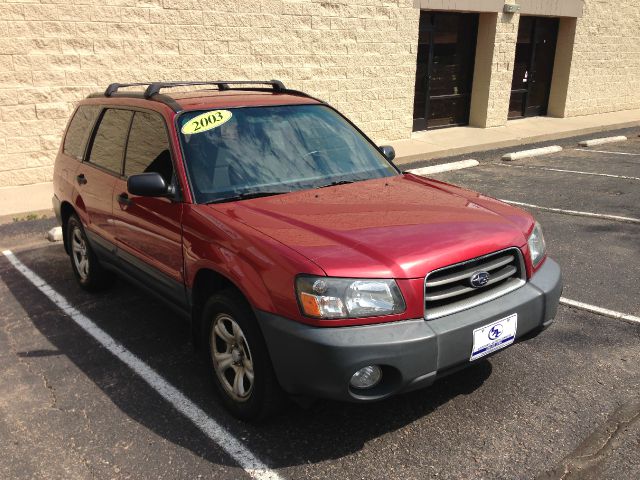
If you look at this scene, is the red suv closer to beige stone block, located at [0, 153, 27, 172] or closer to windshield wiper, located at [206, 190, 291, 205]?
windshield wiper, located at [206, 190, 291, 205]

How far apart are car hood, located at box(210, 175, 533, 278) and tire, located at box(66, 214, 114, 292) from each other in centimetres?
215

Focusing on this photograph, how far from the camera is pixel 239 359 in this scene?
126 inches

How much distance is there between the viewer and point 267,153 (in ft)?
12.5

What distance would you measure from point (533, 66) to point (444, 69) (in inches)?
140

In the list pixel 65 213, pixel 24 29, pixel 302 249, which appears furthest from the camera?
pixel 24 29

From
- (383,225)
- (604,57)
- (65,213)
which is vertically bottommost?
(65,213)

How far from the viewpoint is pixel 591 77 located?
55.8ft

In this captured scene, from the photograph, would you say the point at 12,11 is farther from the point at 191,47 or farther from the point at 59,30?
the point at 191,47

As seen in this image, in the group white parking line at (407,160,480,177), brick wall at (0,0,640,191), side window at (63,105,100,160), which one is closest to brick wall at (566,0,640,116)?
brick wall at (0,0,640,191)

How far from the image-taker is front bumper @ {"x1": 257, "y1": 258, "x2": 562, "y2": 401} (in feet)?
8.55

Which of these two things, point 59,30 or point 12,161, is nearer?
point 59,30

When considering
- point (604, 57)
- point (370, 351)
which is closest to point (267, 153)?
point (370, 351)

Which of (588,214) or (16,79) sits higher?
(16,79)

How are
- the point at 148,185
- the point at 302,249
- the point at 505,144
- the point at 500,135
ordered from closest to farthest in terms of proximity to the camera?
the point at 302,249
the point at 148,185
the point at 505,144
the point at 500,135
